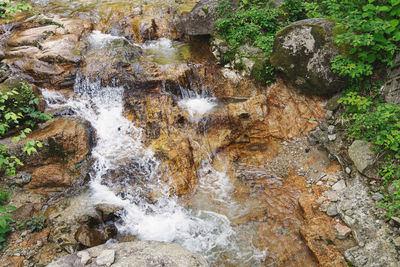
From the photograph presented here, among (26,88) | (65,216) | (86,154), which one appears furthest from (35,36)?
(65,216)

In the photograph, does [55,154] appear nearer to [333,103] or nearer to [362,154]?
[362,154]

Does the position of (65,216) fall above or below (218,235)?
above

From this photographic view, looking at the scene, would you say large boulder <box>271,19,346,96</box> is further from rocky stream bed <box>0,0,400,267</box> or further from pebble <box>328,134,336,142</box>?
pebble <box>328,134,336,142</box>

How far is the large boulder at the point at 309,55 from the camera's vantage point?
19.2 feet

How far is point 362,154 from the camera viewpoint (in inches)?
187

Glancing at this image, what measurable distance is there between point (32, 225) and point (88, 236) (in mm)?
1232

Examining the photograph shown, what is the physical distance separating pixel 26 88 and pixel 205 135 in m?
5.00

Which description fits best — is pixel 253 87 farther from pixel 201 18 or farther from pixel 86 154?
pixel 86 154

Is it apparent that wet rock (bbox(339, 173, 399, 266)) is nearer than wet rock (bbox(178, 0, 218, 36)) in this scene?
Yes

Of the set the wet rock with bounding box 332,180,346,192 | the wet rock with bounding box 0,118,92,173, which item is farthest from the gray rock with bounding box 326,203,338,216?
the wet rock with bounding box 0,118,92,173

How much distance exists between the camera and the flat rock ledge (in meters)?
3.52

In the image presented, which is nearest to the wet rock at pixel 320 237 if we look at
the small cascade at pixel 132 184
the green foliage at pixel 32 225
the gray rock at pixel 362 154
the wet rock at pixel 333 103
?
the gray rock at pixel 362 154

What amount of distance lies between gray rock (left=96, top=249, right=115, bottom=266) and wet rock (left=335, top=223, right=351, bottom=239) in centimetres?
406

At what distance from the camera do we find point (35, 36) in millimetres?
9641
